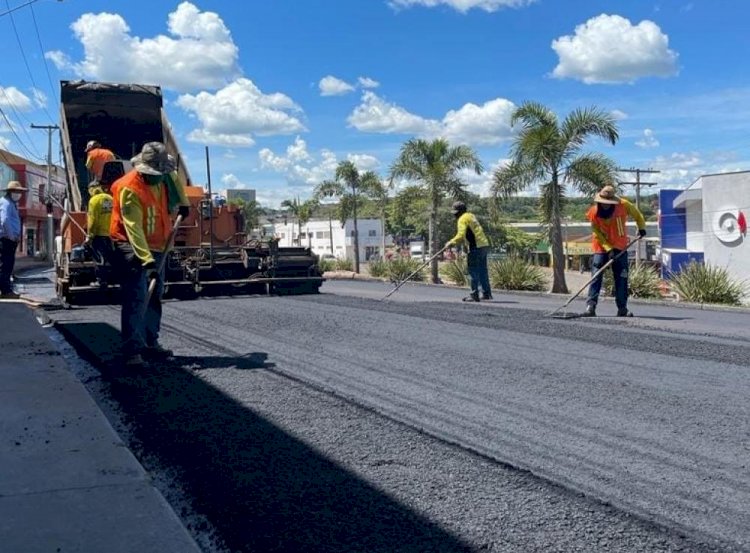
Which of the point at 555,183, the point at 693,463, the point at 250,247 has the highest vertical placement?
the point at 555,183

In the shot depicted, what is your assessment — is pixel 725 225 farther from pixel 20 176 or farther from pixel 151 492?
pixel 20 176

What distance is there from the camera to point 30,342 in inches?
313

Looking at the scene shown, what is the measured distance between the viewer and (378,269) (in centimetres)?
2769

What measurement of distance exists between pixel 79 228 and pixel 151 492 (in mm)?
10426

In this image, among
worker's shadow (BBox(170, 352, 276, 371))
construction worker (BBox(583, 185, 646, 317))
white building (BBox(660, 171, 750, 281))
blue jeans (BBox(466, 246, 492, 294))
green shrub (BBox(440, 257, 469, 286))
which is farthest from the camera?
white building (BBox(660, 171, 750, 281))

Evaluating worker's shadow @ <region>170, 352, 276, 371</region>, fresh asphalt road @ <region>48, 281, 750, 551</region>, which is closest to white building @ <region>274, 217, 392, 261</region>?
fresh asphalt road @ <region>48, 281, 750, 551</region>

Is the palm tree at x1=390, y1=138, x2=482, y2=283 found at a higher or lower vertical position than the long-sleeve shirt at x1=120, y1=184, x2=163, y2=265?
higher

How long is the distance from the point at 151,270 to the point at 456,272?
16.3 m

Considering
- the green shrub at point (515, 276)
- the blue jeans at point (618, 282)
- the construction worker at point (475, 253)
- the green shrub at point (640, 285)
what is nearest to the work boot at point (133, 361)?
the blue jeans at point (618, 282)

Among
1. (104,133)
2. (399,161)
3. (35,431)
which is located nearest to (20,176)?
(399,161)

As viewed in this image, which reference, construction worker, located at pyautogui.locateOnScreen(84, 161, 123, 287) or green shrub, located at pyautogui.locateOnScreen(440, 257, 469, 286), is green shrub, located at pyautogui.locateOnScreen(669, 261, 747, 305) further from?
construction worker, located at pyautogui.locateOnScreen(84, 161, 123, 287)

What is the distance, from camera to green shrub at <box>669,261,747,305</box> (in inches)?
631

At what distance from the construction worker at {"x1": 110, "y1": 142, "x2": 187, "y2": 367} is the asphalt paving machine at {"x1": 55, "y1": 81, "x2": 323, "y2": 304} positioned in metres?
6.28

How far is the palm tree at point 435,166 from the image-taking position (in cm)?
2619
